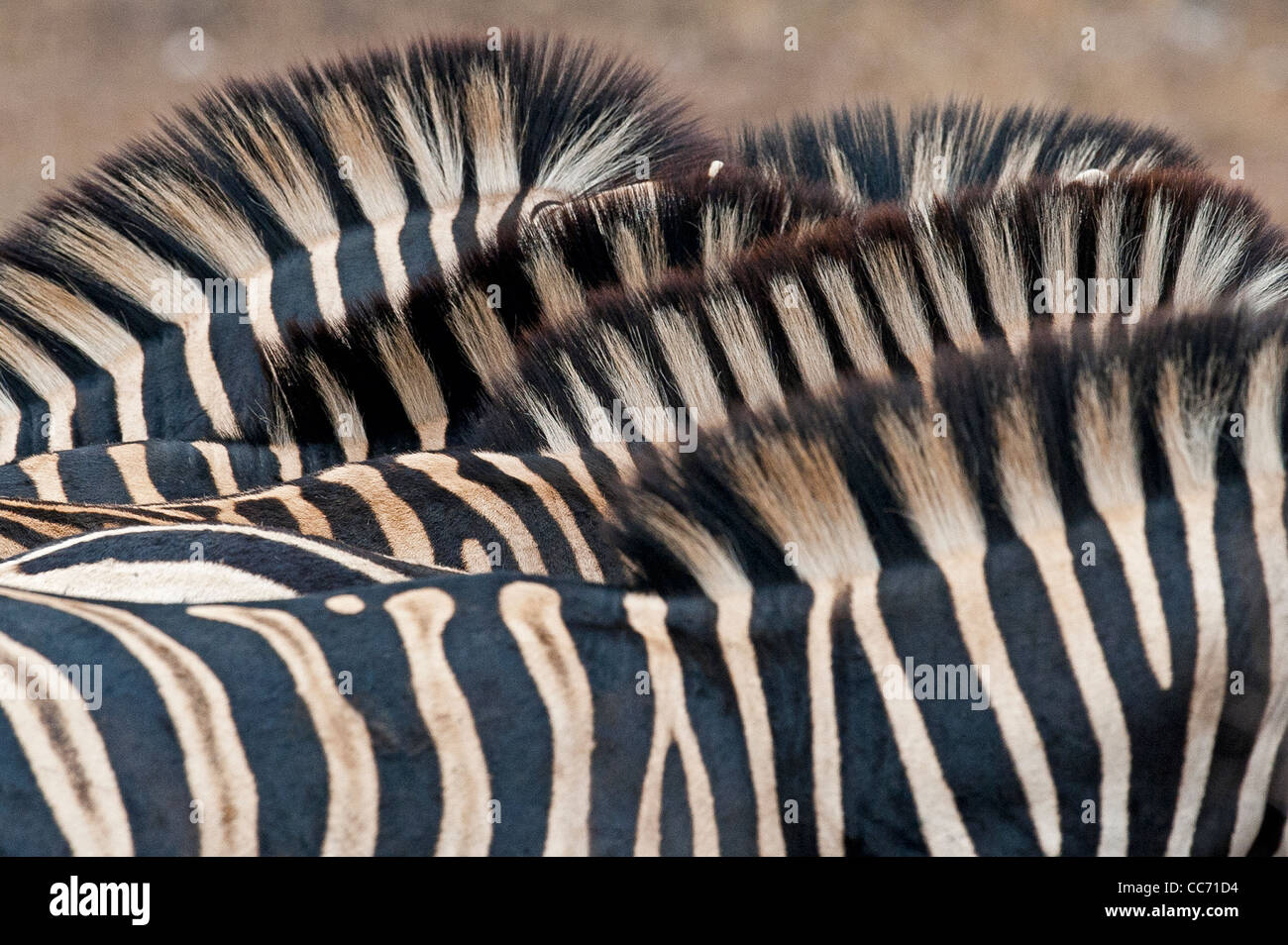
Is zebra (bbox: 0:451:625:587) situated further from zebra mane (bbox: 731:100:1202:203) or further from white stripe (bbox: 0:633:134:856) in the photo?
zebra mane (bbox: 731:100:1202:203)

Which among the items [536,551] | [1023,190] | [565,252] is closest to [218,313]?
[565,252]

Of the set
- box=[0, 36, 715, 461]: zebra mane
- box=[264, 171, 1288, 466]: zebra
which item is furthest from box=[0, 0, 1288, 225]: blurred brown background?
box=[264, 171, 1288, 466]: zebra

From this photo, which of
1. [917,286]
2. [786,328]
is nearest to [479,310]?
[786,328]

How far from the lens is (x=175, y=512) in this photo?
94.4 inches

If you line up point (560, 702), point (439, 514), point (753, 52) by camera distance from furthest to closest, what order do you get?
1. point (753, 52)
2. point (439, 514)
3. point (560, 702)

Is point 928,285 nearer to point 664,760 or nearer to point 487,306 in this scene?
point 487,306

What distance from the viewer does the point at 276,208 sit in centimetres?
359

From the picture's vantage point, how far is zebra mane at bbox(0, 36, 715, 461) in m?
3.46

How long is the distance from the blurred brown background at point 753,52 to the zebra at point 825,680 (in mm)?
7972

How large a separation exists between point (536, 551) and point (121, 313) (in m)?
1.66

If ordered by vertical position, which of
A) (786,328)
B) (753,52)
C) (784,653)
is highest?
(753,52)

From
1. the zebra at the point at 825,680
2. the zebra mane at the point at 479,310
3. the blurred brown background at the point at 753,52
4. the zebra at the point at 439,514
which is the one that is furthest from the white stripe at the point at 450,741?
the blurred brown background at the point at 753,52

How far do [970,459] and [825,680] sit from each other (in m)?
0.31

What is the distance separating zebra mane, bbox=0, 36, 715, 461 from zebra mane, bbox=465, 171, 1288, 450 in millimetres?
1127
